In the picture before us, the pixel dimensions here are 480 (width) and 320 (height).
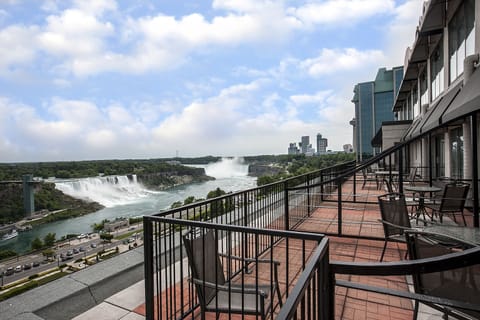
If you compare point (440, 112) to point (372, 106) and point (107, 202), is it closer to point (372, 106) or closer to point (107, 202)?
point (372, 106)

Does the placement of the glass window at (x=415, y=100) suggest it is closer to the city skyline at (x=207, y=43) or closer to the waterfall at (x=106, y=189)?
the city skyline at (x=207, y=43)

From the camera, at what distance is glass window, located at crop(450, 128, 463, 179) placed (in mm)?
7715

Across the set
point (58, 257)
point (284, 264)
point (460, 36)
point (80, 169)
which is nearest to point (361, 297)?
point (284, 264)

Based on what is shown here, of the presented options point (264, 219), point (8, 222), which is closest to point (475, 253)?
point (264, 219)

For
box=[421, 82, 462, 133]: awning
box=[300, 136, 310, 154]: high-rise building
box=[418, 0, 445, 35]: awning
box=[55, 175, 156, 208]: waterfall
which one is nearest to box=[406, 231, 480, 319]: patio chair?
box=[421, 82, 462, 133]: awning

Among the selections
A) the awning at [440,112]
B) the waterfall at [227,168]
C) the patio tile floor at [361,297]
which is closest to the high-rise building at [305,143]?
the waterfall at [227,168]

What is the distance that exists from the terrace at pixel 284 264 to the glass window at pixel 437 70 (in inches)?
Result: 231

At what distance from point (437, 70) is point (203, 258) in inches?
493

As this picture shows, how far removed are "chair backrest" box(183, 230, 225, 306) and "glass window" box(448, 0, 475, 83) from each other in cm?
856

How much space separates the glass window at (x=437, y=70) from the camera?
31.4ft

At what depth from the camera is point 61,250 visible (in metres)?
32.3

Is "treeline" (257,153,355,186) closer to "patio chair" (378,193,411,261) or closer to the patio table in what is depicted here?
"patio chair" (378,193,411,261)

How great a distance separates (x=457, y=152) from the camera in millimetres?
8062

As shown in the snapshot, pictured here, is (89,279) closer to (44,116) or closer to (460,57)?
(460,57)
